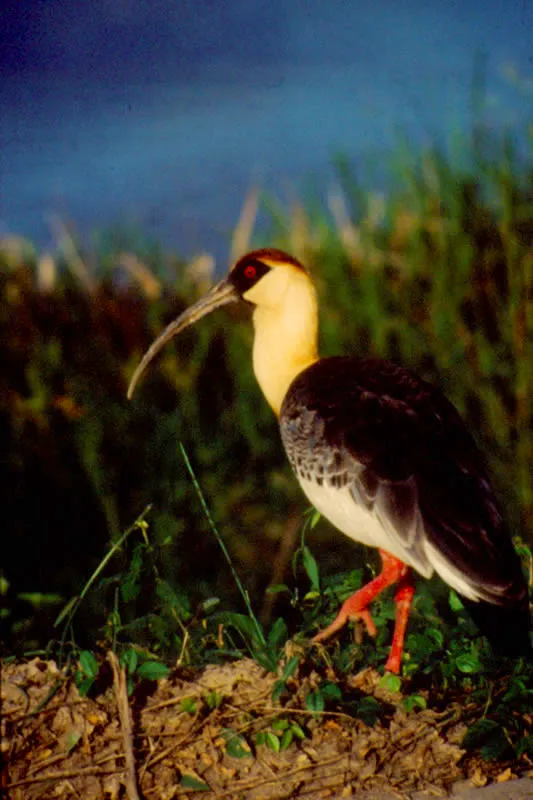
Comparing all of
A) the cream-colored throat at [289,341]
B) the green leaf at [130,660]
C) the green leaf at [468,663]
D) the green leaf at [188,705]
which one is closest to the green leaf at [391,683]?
the green leaf at [468,663]

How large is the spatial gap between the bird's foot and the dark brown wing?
28 cm

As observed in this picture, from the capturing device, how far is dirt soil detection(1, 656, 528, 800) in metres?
3.07

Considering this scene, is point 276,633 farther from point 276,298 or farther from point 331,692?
point 276,298

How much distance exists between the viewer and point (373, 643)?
3.94m

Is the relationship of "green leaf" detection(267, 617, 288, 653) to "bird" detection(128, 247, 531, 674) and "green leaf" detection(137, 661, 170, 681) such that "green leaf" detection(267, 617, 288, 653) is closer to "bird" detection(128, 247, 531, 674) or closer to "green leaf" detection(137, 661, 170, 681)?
"bird" detection(128, 247, 531, 674)

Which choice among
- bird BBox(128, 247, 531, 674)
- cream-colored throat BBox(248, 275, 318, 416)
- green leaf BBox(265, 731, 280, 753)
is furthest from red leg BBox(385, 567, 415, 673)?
cream-colored throat BBox(248, 275, 318, 416)

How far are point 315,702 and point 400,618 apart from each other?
682 mm

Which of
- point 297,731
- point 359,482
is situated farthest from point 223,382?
point 297,731

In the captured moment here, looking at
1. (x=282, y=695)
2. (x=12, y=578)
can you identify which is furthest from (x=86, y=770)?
(x=12, y=578)

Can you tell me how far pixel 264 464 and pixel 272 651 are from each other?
4.40 m

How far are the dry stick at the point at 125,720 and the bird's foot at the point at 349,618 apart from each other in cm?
65

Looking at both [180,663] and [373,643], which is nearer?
[180,663]

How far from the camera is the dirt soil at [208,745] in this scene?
307 centimetres

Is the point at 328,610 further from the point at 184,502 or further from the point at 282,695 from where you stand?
the point at 184,502
